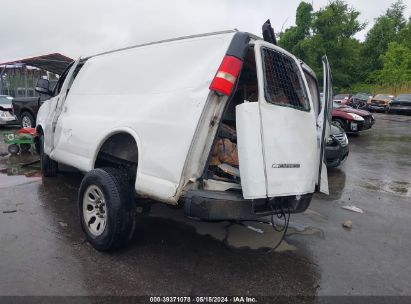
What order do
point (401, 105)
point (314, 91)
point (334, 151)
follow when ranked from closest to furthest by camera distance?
point (314, 91) → point (334, 151) → point (401, 105)

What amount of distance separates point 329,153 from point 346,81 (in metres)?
37.6

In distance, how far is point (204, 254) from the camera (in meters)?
3.90

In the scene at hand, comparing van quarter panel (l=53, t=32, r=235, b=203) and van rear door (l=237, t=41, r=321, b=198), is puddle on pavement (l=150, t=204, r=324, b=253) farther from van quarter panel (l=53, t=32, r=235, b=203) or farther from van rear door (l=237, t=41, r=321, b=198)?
van quarter panel (l=53, t=32, r=235, b=203)

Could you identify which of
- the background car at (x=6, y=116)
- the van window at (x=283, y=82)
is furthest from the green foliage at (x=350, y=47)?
the van window at (x=283, y=82)

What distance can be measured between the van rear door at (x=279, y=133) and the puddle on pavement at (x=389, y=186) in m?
4.00

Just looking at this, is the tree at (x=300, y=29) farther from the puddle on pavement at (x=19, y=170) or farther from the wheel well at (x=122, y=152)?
the wheel well at (x=122, y=152)

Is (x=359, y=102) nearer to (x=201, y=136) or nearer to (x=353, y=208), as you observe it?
(x=353, y=208)

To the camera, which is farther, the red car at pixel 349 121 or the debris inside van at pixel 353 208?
the red car at pixel 349 121

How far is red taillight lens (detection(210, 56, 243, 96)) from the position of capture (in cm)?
316

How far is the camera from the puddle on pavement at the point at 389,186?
6.98m

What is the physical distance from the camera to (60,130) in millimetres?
5055

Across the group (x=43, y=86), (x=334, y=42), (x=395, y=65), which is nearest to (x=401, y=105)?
(x=334, y=42)

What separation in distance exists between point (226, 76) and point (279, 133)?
2.19 ft

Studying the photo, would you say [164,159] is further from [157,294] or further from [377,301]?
[377,301]
